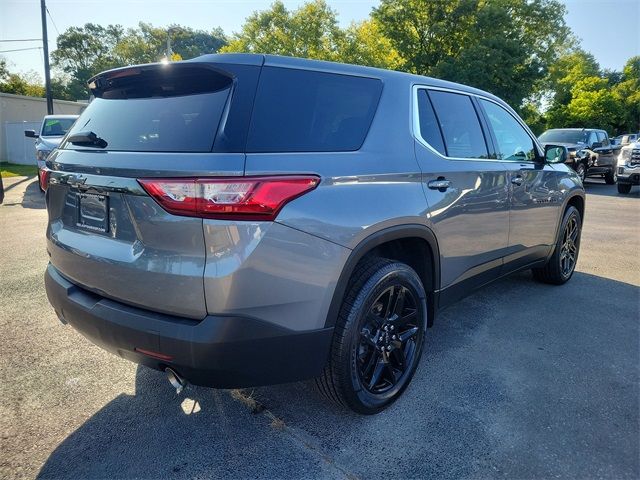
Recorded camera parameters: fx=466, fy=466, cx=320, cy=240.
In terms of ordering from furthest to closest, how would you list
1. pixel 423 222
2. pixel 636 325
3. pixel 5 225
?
pixel 5 225 < pixel 636 325 < pixel 423 222

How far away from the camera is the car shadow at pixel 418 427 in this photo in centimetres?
218

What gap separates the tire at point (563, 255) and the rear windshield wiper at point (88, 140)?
4.16 m

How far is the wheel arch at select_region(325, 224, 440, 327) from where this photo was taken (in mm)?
2199

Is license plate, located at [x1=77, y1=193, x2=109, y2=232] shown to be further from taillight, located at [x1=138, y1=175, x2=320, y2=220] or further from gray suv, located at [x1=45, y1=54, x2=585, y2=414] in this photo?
taillight, located at [x1=138, y1=175, x2=320, y2=220]

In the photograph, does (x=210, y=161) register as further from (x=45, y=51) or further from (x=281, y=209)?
(x=45, y=51)

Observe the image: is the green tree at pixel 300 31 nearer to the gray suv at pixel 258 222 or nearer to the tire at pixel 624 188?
the tire at pixel 624 188

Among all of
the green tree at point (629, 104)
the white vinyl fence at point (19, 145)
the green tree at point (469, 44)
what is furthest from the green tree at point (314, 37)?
the green tree at point (629, 104)

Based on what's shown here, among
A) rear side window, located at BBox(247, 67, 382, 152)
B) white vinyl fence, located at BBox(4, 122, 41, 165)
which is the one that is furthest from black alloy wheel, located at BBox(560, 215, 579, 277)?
white vinyl fence, located at BBox(4, 122, 41, 165)

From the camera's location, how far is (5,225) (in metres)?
7.31

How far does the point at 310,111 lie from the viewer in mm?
2279

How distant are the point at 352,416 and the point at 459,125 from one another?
210cm

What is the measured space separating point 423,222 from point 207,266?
1360mm

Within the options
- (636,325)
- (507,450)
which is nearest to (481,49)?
(636,325)

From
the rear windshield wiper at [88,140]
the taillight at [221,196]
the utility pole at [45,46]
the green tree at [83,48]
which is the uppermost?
the green tree at [83,48]
